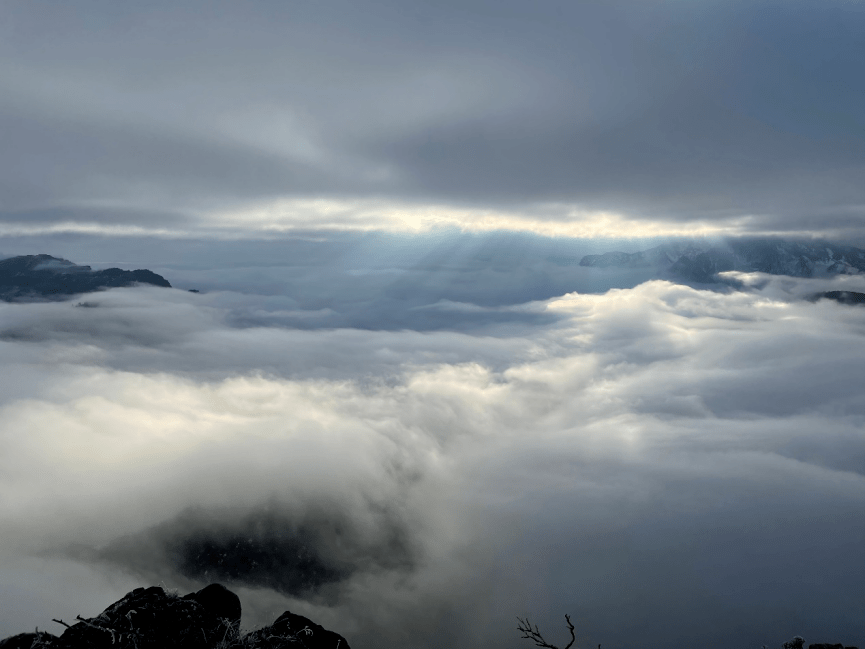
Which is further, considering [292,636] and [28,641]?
[292,636]

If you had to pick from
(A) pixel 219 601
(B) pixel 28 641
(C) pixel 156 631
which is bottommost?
(A) pixel 219 601

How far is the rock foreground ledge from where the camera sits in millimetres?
22062

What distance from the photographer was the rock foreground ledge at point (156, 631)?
22062mm

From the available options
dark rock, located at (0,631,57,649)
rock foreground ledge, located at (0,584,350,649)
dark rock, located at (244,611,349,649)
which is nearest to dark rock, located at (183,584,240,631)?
rock foreground ledge, located at (0,584,350,649)

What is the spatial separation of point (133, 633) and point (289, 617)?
11.4 meters

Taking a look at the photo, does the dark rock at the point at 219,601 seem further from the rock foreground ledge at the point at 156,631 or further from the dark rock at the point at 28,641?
the dark rock at the point at 28,641

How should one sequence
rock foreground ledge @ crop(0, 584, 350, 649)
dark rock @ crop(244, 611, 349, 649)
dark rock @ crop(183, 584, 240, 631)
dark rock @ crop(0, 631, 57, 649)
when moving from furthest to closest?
dark rock @ crop(183, 584, 240, 631)
dark rock @ crop(244, 611, 349, 649)
rock foreground ledge @ crop(0, 584, 350, 649)
dark rock @ crop(0, 631, 57, 649)

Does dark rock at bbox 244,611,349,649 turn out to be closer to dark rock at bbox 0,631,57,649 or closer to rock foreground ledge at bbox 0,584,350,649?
rock foreground ledge at bbox 0,584,350,649

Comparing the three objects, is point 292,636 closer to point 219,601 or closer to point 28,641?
point 219,601

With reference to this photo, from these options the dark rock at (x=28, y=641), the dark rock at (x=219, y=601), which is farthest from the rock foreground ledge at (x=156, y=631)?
the dark rock at (x=219, y=601)

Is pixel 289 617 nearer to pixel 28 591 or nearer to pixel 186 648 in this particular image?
pixel 186 648

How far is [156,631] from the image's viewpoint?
2536 centimetres

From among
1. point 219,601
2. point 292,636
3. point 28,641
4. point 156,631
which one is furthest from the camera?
point 219,601

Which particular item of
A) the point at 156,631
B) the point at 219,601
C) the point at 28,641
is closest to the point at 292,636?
the point at 219,601
